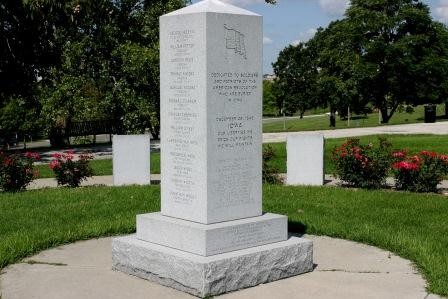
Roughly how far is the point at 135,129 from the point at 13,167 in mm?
10472

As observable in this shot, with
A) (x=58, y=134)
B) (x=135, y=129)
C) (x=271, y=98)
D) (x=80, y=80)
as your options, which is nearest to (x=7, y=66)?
(x=80, y=80)

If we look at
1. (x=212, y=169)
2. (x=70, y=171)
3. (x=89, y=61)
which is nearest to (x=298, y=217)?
(x=212, y=169)

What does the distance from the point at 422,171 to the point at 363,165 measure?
118 centimetres

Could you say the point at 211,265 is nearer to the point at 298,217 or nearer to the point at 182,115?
the point at 182,115

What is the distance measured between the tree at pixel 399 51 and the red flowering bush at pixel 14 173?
3845cm

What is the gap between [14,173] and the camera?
45.3ft

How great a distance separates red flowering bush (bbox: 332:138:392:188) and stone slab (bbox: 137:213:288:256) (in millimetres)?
7161

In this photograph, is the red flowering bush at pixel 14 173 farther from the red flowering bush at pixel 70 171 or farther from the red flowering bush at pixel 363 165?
A: the red flowering bush at pixel 363 165

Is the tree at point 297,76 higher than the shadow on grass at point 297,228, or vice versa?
the tree at point 297,76

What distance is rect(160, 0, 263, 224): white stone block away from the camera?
6184mm

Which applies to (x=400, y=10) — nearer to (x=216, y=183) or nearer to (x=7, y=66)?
(x=7, y=66)

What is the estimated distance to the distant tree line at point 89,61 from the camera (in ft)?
76.8

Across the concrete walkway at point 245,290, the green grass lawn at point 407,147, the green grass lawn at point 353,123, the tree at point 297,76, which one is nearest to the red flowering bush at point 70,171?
the green grass lawn at point 407,147

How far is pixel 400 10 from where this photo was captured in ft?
167
